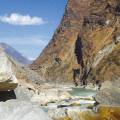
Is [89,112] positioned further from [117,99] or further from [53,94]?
[53,94]

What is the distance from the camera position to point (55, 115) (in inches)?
830

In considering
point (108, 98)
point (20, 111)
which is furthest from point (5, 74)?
point (108, 98)

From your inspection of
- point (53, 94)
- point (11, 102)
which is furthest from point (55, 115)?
point (53, 94)

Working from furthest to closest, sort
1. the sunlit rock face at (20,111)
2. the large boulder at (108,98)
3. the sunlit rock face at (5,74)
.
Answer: the large boulder at (108,98)
the sunlit rock face at (5,74)
the sunlit rock face at (20,111)

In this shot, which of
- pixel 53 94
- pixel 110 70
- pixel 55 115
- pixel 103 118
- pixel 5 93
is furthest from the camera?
pixel 110 70

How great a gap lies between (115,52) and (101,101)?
164 metres

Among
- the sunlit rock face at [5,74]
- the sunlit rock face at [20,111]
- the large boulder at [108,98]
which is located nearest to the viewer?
the sunlit rock face at [20,111]

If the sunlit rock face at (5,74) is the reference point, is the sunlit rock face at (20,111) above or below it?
below

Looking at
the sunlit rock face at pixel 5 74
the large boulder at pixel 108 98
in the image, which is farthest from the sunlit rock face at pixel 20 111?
the large boulder at pixel 108 98

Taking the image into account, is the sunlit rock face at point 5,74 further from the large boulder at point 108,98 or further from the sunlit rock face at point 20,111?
the large boulder at point 108,98

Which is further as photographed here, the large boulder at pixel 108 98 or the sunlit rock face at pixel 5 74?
the large boulder at pixel 108 98

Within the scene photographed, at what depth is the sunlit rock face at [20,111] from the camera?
526 inches

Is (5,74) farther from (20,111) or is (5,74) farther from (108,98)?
(108,98)

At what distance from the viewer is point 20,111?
13.6 metres
